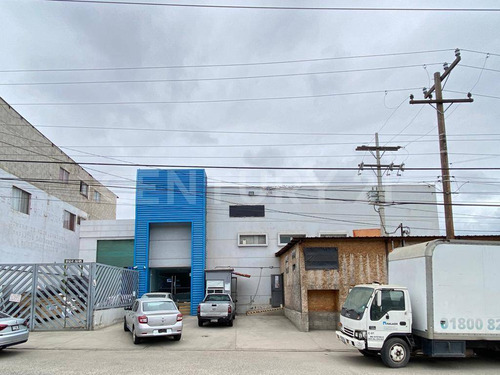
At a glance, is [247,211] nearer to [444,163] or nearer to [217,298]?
[217,298]

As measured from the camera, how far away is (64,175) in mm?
34281

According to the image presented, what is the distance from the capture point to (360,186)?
3030 centimetres

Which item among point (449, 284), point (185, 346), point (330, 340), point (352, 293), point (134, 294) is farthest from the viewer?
point (134, 294)

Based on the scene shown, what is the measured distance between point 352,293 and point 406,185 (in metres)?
20.5

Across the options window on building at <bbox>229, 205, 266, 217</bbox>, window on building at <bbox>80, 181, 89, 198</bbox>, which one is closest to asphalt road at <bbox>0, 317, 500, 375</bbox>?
window on building at <bbox>229, 205, 266, 217</bbox>

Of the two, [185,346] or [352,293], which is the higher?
[352,293]

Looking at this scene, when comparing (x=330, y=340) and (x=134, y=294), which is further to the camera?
(x=134, y=294)

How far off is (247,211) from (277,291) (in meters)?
6.14

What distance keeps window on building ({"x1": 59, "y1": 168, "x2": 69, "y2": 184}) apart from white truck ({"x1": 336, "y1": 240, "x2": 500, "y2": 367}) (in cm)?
2924

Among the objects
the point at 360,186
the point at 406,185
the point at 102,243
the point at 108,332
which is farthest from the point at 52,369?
the point at 406,185

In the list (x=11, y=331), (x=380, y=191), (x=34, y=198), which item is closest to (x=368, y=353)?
(x=11, y=331)

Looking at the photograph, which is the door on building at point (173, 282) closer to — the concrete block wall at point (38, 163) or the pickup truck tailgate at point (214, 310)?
the concrete block wall at point (38, 163)

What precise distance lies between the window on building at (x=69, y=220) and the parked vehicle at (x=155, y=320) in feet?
71.2

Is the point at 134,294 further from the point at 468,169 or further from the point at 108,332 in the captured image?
the point at 468,169
